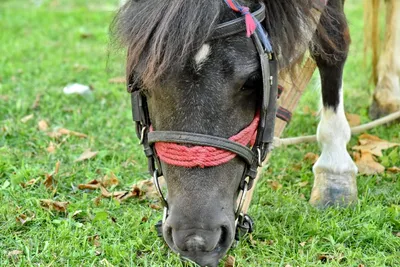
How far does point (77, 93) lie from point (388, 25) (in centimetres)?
253

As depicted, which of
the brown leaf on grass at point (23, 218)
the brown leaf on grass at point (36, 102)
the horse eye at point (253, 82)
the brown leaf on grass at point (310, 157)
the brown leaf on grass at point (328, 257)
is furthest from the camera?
the brown leaf on grass at point (36, 102)

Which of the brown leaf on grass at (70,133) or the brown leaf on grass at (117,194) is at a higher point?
the brown leaf on grass at (117,194)

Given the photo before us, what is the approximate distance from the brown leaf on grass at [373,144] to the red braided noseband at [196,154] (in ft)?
5.91

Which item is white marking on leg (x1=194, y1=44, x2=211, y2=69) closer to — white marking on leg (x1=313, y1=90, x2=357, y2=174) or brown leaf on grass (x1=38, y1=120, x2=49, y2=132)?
white marking on leg (x1=313, y1=90, x2=357, y2=174)

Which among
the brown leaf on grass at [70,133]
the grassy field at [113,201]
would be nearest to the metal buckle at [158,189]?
the grassy field at [113,201]

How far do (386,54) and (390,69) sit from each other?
12 cm

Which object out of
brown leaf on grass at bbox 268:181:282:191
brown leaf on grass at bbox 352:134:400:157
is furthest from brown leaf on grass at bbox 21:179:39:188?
brown leaf on grass at bbox 352:134:400:157

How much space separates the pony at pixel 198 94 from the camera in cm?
229

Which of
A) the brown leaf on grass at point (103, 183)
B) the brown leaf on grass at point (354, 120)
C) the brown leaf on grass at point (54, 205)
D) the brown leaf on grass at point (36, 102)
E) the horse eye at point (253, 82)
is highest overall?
the horse eye at point (253, 82)

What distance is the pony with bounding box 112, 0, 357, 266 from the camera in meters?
2.29

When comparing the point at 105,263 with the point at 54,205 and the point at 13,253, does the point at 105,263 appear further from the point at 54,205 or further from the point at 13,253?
the point at 54,205

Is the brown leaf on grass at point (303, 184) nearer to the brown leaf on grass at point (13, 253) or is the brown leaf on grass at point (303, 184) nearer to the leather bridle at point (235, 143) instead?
the leather bridle at point (235, 143)

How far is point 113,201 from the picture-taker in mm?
3371

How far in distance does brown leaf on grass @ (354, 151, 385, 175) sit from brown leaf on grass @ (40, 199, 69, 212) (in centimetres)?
173
